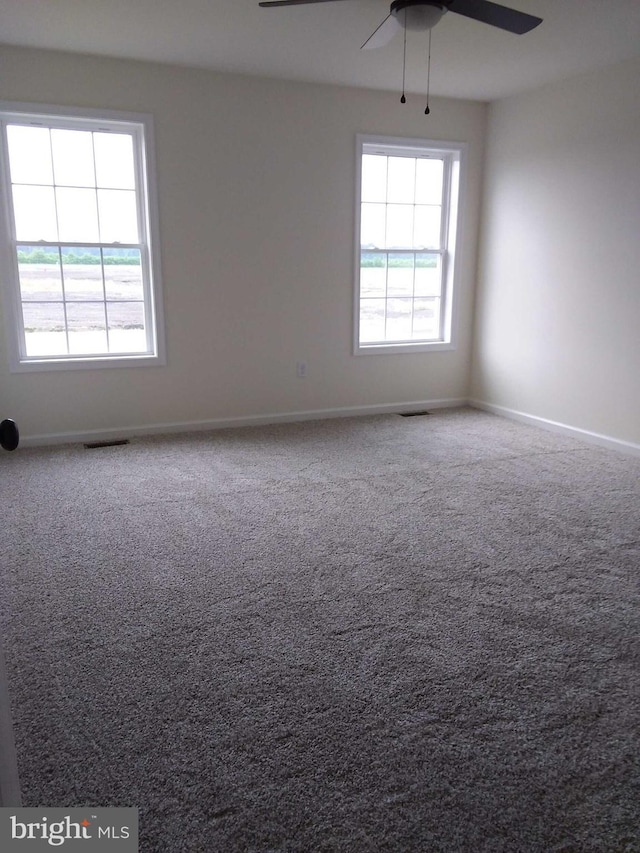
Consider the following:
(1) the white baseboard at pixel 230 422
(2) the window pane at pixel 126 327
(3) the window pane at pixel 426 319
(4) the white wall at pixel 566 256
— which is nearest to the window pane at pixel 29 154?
(2) the window pane at pixel 126 327

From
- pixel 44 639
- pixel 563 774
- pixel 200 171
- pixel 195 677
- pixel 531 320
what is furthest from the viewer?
pixel 531 320

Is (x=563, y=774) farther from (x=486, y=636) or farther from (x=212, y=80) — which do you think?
(x=212, y=80)

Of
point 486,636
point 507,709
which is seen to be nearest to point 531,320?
point 486,636

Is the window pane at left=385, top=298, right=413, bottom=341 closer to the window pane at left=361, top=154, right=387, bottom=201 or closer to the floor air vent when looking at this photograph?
the window pane at left=361, top=154, right=387, bottom=201

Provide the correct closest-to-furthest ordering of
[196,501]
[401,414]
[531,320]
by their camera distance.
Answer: [196,501] → [531,320] → [401,414]

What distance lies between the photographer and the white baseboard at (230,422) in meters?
4.53

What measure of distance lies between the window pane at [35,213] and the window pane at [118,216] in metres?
0.32

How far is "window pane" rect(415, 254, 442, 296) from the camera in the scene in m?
5.53

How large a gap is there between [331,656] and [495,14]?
9.15ft

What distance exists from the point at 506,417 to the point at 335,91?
9.74 feet

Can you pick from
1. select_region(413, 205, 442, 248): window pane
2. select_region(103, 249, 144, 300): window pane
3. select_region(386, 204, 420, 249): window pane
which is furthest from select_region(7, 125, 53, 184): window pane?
select_region(413, 205, 442, 248): window pane

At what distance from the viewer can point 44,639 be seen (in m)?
2.16

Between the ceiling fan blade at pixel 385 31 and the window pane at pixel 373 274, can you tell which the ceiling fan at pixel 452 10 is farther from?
the window pane at pixel 373 274

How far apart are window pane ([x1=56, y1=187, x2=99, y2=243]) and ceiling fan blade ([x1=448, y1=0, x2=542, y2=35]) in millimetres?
2730
